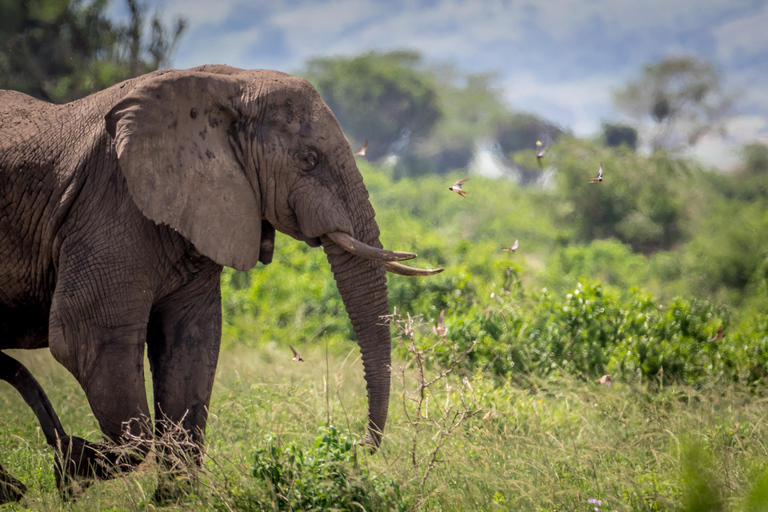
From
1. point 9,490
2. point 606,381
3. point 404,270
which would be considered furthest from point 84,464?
point 606,381

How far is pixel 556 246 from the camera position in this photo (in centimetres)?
1800

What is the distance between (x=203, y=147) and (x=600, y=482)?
2620 mm

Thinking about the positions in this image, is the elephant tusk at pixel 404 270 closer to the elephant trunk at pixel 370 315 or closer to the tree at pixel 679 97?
the elephant trunk at pixel 370 315

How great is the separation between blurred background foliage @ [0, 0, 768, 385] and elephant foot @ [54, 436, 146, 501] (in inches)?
117

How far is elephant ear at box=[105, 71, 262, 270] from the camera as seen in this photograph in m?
3.40

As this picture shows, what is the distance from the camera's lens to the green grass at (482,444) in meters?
3.31

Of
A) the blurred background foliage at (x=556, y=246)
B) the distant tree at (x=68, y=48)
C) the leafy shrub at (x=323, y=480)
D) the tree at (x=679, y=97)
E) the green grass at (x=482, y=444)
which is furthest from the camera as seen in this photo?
the tree at (x=679, y=97)

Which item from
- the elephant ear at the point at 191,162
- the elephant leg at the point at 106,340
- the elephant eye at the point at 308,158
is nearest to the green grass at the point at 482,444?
the elephant leg at the point at 106,340

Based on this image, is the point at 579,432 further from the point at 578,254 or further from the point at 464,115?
the point at 464,115

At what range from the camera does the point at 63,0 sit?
14078mm

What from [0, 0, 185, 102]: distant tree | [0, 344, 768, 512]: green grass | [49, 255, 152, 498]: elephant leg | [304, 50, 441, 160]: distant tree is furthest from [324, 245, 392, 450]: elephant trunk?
[304, 50, 441, 160]: distant tree

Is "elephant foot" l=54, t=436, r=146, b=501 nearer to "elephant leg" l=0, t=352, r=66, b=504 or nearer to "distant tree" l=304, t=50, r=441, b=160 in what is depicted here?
"elephant leg" l=0, t=352, r=66, b=504

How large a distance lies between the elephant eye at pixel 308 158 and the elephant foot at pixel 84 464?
1687mm

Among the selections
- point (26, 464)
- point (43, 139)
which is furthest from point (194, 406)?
point (43, 139)
